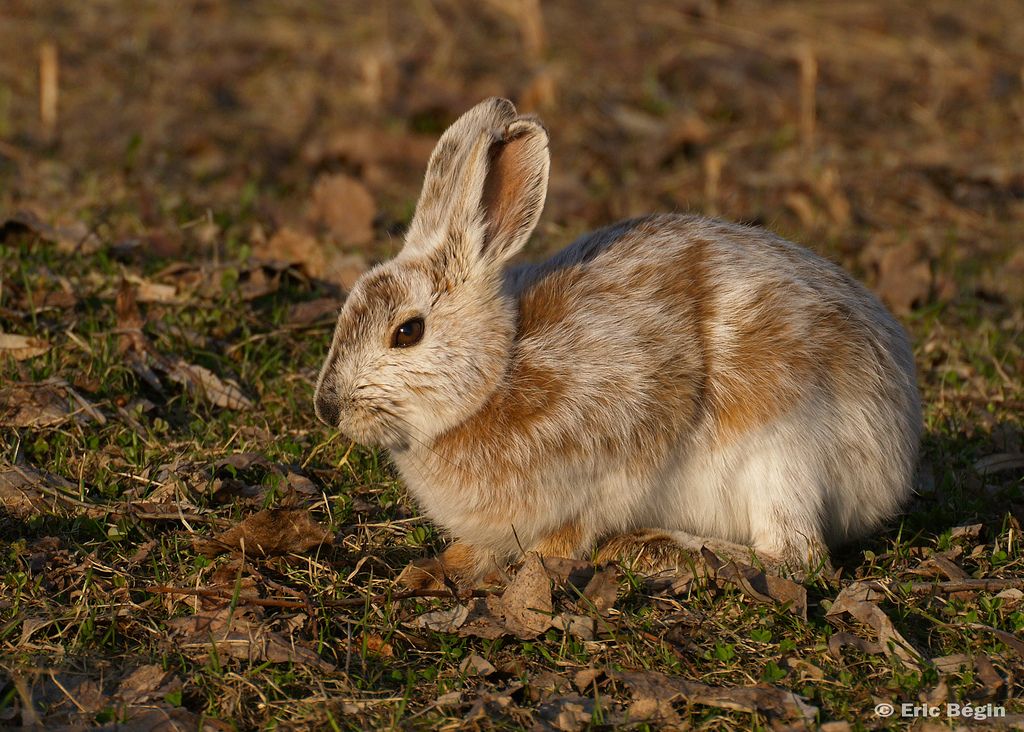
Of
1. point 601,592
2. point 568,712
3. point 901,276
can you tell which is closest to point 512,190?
point 601,592

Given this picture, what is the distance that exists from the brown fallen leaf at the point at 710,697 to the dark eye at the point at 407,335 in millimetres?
1580

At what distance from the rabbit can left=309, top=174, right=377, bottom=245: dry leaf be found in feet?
10.3

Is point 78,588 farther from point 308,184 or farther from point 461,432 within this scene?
point 308,184

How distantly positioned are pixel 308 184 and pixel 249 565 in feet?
16.8

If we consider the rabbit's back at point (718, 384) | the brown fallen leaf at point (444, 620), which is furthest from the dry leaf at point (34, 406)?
the rabbit's back at point (718, 384)

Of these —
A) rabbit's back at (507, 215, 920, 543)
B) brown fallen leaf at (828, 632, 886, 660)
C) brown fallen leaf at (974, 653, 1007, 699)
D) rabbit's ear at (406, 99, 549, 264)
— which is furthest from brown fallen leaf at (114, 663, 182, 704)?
brown fallen leaf at (974, 653, 1007, 699)

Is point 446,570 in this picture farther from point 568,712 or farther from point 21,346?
point 21,346

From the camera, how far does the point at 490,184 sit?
5.28 metres

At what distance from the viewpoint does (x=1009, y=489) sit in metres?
5.79

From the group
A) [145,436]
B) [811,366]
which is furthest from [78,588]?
[811,366]

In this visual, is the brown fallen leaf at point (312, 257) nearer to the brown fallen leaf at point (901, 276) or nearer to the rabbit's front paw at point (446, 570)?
the rabbit's front paw at point (446, 570)

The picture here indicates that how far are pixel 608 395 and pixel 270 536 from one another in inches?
57.3

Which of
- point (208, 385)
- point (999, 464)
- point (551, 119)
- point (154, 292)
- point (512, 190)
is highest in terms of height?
point (512, 190)

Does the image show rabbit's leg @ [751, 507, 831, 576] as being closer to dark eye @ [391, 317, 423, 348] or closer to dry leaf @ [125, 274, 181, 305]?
dark eye @ [391, 317, 423, 348]
